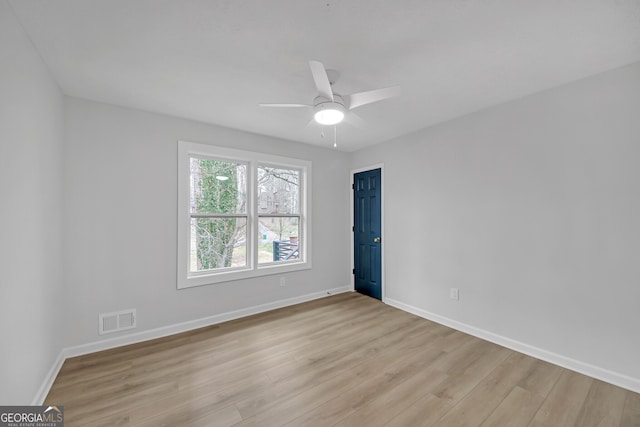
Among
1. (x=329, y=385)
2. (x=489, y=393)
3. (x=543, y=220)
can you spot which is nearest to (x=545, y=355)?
(x=489, y=393)

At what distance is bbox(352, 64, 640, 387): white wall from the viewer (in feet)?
6.83

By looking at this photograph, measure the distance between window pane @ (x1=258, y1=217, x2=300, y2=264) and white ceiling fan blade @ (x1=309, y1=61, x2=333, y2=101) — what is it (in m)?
2.32

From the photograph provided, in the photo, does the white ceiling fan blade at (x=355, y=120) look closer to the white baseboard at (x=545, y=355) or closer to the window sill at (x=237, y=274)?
the window sill at (x=237, y=274)

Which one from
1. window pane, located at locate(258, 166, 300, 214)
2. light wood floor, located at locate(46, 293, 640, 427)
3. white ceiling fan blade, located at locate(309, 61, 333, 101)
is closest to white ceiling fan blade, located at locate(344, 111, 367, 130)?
white ceiling fan blade, located at locate(309, 61, 333, 101)

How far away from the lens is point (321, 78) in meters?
1.79

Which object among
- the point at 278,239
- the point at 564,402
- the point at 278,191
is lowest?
the point at 564,402

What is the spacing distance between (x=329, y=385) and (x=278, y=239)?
2316 mm

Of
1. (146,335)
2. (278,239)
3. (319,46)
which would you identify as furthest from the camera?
(278,239)

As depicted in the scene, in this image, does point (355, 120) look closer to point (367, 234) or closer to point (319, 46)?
point (319, 46)

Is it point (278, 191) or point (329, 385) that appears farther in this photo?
point (278, 191)

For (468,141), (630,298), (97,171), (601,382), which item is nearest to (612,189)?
(630,298)

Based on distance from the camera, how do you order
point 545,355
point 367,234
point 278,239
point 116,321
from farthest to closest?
point 367,234
point 278,239
point 116,321
point 545,355

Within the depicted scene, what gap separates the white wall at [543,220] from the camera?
6.83 ft

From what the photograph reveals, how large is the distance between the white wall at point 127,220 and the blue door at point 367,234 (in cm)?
197
